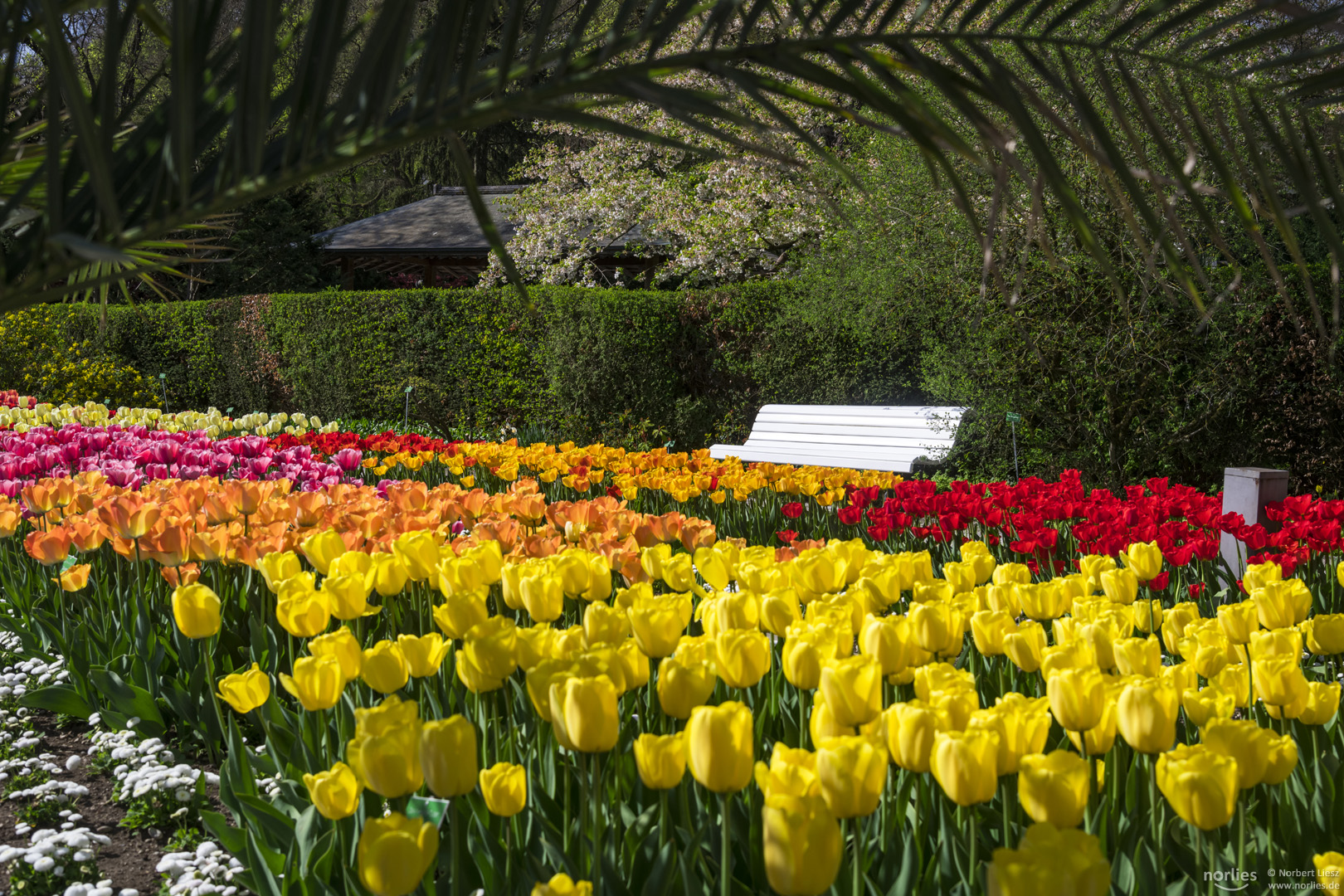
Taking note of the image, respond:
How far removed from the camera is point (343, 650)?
5.36ft

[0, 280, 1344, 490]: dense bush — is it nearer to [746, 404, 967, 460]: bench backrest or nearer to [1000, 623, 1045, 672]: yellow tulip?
[746, 404, 967, 460]: bench backrest

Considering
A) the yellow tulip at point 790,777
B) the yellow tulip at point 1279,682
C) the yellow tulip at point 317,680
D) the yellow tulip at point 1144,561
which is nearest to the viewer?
the yellow tulip at point 790,777

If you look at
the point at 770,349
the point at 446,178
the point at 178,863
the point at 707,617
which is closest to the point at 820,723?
the point at 707,617

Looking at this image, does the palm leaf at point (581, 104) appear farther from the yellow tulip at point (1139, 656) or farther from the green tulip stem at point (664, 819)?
the green tulip stem at point (664, 819)

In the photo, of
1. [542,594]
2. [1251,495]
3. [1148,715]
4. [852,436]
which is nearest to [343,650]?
[542,594]

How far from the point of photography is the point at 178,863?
1981mm

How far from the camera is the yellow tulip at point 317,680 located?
1618mm

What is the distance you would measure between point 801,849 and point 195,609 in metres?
1.48

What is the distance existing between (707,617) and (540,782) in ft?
1.30

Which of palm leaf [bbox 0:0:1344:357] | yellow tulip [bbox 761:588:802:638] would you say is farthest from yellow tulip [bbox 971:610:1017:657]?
palm leaf [bbox 0:0:1344:357]

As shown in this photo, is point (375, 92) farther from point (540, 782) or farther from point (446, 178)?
point (446, 178)

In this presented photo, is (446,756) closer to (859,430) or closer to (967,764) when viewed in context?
(967,764)

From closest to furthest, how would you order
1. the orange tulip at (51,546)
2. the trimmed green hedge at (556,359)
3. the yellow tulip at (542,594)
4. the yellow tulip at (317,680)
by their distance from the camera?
the yellow tulip at (317,680) → the yellow tulip at (542,594) → the orange tulip at (51,546) → the trimmed green hedge at (556,359)

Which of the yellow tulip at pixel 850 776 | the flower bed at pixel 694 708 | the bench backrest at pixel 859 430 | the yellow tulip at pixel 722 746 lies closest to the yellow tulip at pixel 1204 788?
the flower bed at pixel 694 708
